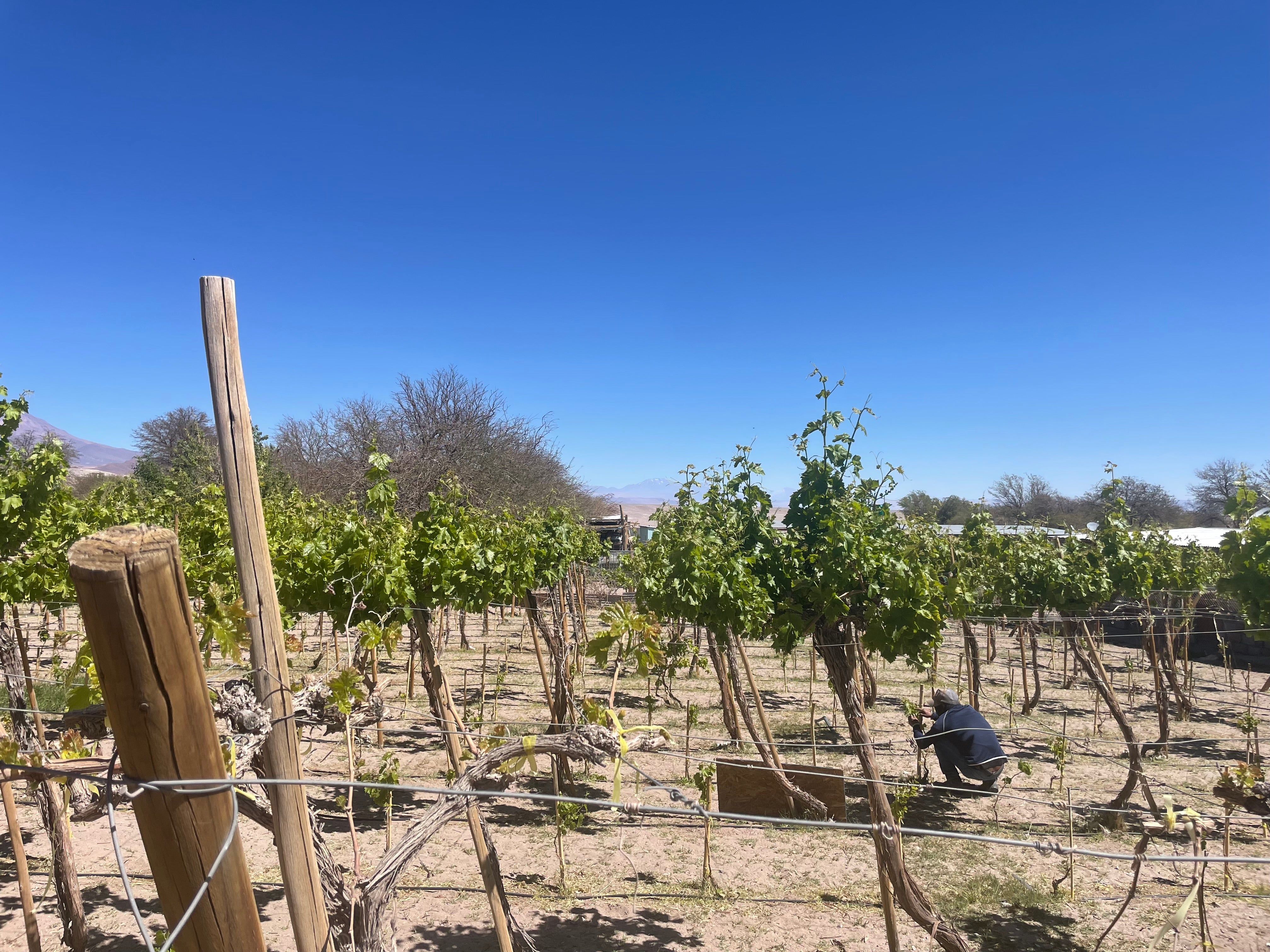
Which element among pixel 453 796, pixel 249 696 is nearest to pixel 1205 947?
A: pixel 453 796

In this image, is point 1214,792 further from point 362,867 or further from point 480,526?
point 480,526

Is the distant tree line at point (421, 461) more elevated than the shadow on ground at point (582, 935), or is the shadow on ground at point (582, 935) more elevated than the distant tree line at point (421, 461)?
the distant tree line at point (421, 461)

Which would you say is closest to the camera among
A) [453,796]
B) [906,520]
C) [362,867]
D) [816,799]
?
[453,796]

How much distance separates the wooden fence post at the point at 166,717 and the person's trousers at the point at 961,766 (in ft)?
24.0

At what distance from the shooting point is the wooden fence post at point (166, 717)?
1.22m

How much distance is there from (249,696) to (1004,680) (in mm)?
14087

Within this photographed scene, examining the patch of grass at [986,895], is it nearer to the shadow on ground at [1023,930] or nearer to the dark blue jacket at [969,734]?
the shadow on ground at [1023,930]

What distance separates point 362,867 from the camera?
5.52 m

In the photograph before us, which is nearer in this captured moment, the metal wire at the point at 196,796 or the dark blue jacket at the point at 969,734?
the metal wire at the point at 196,796

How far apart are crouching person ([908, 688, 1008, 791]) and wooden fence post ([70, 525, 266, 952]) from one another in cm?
665

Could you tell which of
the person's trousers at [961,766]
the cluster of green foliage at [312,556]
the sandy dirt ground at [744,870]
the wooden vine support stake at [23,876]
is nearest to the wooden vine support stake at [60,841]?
the wooden vine support stake at [23,876]

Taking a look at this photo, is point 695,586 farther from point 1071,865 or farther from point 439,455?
point 439,455

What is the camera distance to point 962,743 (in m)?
7.26

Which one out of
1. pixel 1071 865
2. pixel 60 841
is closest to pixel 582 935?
pixel 60 841
